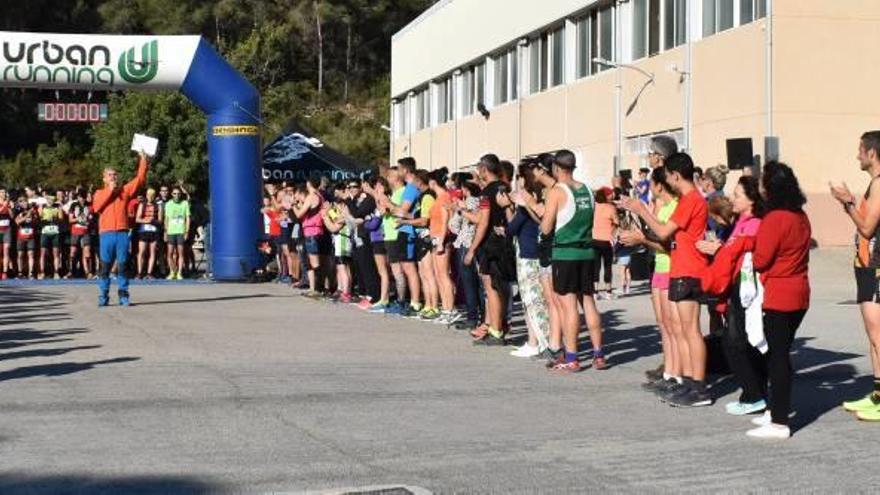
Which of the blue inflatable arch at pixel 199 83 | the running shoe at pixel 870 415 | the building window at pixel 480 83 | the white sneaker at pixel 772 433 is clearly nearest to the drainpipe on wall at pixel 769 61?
the blue inflatable arch at pixel 199 83

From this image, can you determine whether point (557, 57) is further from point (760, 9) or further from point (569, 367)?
point (569, 367)

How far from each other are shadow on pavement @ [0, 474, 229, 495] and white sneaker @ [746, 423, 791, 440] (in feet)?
11.4

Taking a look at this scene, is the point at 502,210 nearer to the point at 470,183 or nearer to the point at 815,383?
the point at 470,183

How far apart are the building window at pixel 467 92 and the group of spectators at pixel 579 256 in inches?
1203

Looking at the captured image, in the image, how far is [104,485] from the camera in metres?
6.70

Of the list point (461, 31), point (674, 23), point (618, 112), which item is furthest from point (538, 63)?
point (674, 23)

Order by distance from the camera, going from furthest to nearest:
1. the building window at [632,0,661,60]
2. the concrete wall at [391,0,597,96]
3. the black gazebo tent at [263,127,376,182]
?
1. the concrete wall at [391,0,597,96]
2. the building window at [632,0,661,60]
3. the black gazebo tent at [263,127,376,182]

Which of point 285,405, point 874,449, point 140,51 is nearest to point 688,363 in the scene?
point 874,449

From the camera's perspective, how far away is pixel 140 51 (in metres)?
22.6

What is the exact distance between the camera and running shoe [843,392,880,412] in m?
8.92

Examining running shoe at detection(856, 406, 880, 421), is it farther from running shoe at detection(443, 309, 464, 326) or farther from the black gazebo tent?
the black gazebo tent

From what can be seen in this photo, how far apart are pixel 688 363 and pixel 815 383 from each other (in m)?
1.61

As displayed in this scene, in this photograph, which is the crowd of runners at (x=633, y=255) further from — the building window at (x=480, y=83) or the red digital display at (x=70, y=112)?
the building window at (x=480, y=83)

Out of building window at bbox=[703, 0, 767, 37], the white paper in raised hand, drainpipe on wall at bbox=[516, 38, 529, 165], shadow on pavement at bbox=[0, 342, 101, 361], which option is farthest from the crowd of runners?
drainpipe on wall at bbox=[516, 38, 529, 165]
